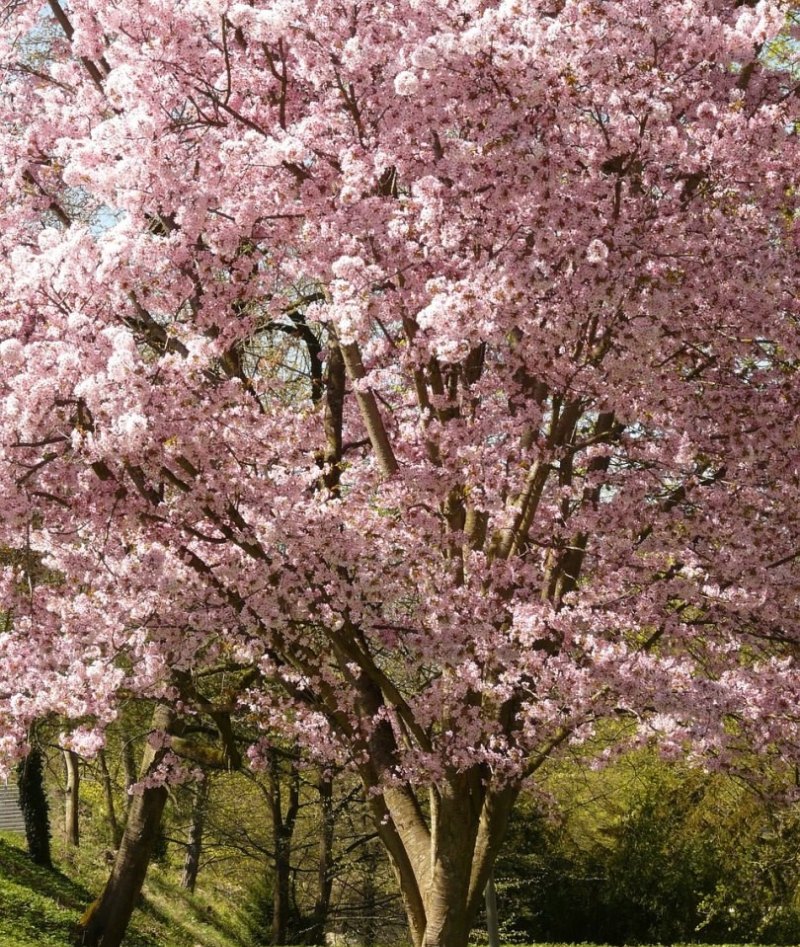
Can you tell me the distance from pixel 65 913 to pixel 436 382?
971 centimetres

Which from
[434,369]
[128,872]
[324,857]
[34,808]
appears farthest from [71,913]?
[434,369]

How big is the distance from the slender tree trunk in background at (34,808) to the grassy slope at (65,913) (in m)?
0.25

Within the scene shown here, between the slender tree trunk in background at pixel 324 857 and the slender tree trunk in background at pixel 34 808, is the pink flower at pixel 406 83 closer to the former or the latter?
the slender tree trunk in background at pixel 324 857

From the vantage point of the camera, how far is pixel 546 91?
6.78m

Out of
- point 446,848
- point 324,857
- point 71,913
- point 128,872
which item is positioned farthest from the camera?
point 324,857

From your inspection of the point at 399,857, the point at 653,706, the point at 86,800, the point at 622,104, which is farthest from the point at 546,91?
the point at 86,800

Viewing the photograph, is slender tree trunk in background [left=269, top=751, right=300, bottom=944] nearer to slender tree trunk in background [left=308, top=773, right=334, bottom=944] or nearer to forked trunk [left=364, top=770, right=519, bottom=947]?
slender tree trunk in background [left=308, top=773, right=334, bottom=944]

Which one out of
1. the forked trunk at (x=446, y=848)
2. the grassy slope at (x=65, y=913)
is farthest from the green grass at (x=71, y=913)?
the forked trunk at (x=446, y=848)

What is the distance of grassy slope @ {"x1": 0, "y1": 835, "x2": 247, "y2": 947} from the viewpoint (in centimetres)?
1311

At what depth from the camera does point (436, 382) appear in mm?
8469

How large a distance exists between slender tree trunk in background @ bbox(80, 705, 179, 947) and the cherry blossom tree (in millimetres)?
5296

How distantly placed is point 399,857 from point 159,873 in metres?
15.3

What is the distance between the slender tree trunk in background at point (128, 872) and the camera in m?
13.4

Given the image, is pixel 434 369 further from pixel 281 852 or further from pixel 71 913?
pixel 281 852
